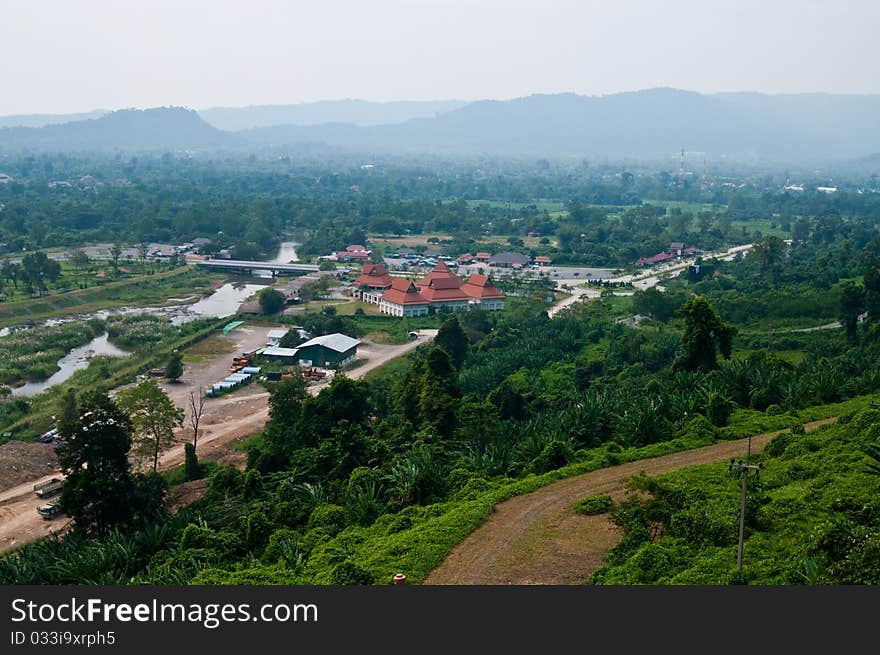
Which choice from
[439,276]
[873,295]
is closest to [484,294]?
[439,276]

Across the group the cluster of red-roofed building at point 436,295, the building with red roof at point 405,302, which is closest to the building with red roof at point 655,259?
the cluster of red-roofed building at point 436,295

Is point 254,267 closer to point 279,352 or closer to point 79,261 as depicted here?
point 79,261

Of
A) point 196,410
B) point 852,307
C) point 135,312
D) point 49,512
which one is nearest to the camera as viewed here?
point 49,512

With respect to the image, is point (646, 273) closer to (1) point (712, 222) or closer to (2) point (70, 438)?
(1) point (712, 222)

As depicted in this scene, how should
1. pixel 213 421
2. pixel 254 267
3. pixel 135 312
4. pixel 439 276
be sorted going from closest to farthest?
pixel 213 421
pixel 439 276
pixel 135 312
pixel 254 267

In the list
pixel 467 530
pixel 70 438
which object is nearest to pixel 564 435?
pixel 467 530

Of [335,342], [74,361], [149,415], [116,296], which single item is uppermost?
[149,415]

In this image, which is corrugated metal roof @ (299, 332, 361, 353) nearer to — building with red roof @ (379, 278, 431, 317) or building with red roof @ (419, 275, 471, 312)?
building with red roof @ (379, 278, 431, 317)
